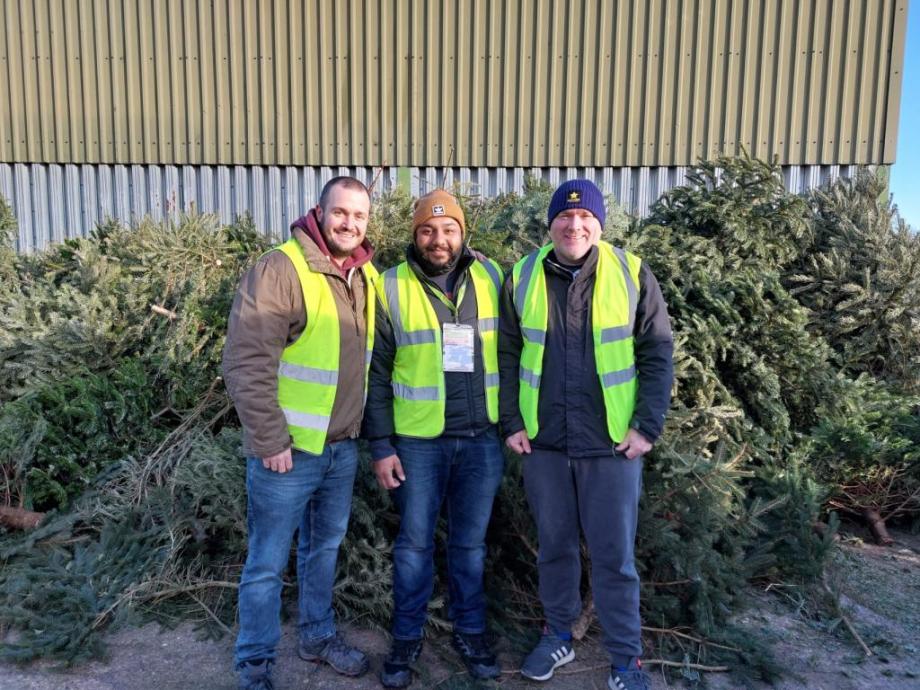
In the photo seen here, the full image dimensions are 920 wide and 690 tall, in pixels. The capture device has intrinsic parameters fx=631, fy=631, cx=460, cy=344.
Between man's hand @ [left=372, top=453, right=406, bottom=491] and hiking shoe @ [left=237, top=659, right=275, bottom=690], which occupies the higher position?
man's hand @ [left=372, top=453, right=406, bottom=491]

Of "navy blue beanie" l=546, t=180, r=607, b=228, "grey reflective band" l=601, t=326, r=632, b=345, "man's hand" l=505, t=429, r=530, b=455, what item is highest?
"navy blue beanie" l=546, t=180, r=607, b=228

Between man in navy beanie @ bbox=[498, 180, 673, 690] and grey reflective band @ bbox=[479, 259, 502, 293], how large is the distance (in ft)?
0.47

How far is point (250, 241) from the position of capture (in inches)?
226

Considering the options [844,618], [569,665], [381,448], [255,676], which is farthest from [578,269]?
[844,618]

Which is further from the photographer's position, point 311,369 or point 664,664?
point 664,664

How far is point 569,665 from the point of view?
3.22 meters

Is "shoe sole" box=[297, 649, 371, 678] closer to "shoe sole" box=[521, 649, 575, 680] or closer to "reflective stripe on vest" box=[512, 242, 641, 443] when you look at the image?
"shoe sole" box=[521, 649, 575, 680]

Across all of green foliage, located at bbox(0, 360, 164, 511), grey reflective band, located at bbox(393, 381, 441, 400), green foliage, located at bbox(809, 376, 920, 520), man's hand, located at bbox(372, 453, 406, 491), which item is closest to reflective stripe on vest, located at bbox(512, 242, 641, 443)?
grey reflective band, located at bbox(393, 381, 441, 400)

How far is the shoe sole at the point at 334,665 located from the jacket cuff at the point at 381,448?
1.05m

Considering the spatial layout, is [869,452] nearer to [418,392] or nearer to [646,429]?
[646,429]

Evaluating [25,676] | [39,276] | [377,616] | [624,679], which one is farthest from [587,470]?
[39,276]

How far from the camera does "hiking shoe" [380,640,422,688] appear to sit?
9.94 ft

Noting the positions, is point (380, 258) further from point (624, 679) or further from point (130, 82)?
point (130, 82)

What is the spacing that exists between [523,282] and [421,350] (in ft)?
1.93
